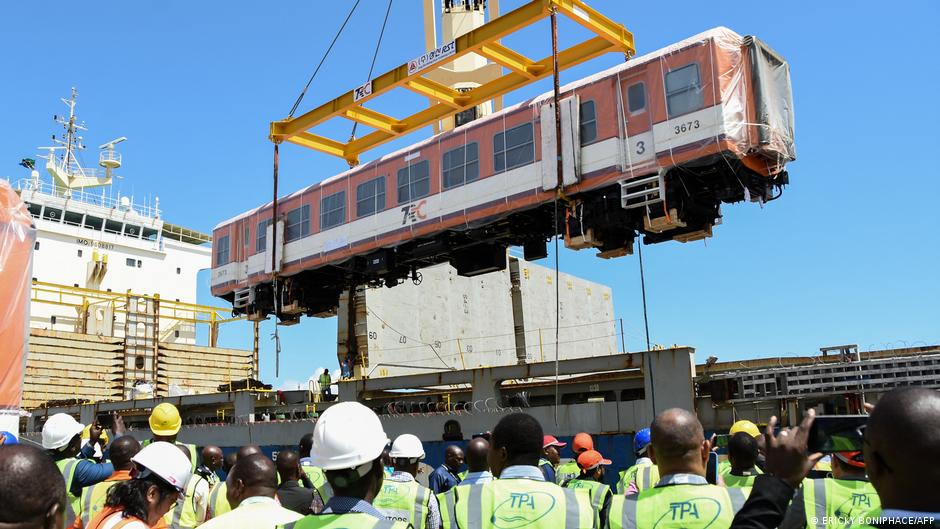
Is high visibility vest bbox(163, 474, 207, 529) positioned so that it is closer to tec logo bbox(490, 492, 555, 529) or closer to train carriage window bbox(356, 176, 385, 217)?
tec logo bbox(490, 492, 555, 529)

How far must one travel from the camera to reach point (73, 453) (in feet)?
19.9

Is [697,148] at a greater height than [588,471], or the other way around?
[697,148]

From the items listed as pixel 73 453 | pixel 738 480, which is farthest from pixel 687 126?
pixel 73 453

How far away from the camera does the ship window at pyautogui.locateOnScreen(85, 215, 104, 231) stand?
39031 millimetres

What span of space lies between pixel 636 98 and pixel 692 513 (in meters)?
12.9

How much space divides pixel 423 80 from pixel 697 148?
766 cm

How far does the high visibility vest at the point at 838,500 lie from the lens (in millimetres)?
4102

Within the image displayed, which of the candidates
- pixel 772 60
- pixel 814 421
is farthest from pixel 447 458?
pixel 772 60

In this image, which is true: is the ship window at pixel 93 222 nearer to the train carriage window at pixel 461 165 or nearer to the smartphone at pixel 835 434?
the train carriage window at pixel 461 165

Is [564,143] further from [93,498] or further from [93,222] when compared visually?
[93,222]

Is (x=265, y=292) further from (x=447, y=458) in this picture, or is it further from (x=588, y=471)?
(x=588, y=471)

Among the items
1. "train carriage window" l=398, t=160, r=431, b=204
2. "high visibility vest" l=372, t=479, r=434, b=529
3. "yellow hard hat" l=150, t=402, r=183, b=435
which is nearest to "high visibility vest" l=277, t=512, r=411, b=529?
"high visibility vest" l=372, t=479, r=434, b=529

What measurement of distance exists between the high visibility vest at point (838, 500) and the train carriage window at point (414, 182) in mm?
14749

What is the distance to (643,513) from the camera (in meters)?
3.23
